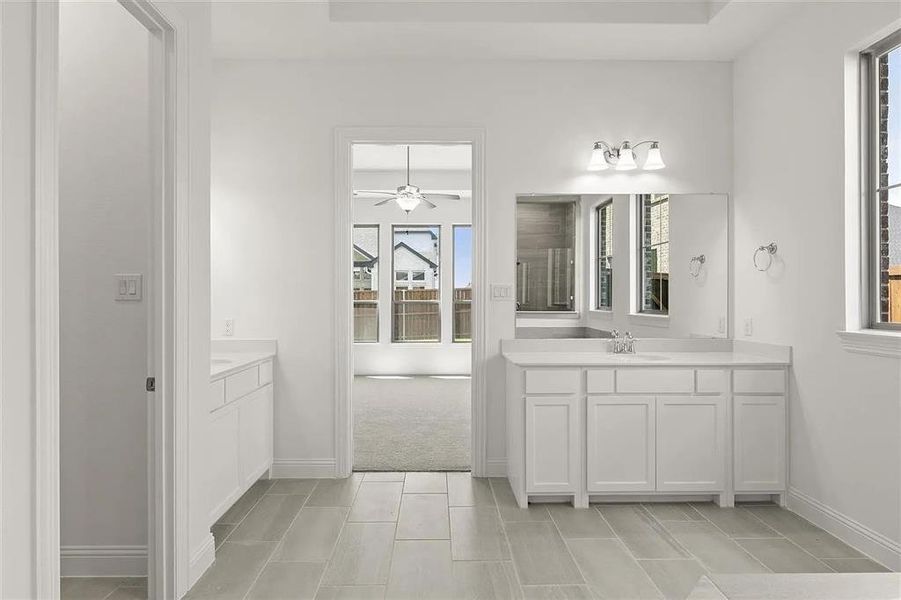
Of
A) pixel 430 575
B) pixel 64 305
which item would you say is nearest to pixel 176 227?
pixel 64 305

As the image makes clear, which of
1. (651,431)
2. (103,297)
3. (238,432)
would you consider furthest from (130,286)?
(651,431)

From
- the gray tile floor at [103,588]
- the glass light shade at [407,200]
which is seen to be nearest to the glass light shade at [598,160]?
the glass light shade at [407,200]

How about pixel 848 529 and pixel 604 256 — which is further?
pixel 604 256

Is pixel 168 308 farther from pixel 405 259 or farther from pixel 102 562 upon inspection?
pixel 405 259

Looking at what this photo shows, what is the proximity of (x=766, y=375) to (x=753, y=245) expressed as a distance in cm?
83

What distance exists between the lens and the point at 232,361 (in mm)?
3469

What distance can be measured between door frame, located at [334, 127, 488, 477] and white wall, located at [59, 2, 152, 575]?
1510mm

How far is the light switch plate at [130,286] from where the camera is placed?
8.44ft

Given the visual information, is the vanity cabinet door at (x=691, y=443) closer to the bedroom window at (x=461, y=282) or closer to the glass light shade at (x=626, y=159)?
the glass light shade at (x=626, y=159)

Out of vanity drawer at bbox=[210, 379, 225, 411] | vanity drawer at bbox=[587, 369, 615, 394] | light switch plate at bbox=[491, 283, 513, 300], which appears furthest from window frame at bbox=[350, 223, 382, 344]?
vanity drawer at bbox=[210, 379, 225, 411]

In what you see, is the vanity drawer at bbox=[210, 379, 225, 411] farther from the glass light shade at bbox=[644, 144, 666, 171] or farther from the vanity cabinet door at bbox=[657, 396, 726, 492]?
the glass light shade at bbox=[644, 144, 666, 171]

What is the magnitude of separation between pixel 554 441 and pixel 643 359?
0.74 meters

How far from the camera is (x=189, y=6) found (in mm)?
2520

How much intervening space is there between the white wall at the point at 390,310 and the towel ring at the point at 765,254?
5.29 meters
